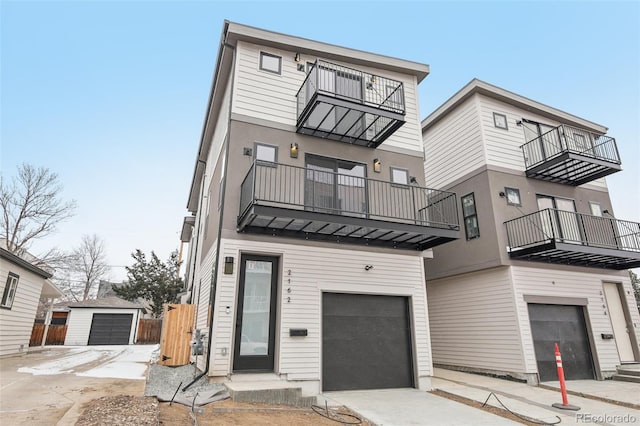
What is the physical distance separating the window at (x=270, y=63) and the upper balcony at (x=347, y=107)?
2.82 feet

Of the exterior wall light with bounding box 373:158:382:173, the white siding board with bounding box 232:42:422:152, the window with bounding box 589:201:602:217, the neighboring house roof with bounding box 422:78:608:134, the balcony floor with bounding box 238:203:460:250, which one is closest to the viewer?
the balcony floor with bounding box 238:203:460:250

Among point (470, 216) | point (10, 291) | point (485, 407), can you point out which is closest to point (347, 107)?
point (470, 216)

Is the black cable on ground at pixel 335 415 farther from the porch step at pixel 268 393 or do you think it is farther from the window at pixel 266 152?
the window at pixel 266 152

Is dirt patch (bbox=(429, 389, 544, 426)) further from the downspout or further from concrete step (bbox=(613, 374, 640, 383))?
concrete step (bbox=(613, 374, 640, 383))

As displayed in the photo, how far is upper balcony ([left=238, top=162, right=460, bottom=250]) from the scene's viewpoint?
6887 mm

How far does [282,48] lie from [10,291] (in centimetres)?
1361

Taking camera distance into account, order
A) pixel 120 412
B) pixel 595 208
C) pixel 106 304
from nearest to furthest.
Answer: pixel 120 412 < pixel 595 208 < pixel 106 304

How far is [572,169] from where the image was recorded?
36.4ft

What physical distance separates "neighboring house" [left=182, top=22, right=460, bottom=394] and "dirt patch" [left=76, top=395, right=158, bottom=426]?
64.8 inches

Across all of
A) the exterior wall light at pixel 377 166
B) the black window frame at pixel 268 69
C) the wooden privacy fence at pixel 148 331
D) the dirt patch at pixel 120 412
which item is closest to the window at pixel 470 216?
the exterior wall light at pixel 377 166

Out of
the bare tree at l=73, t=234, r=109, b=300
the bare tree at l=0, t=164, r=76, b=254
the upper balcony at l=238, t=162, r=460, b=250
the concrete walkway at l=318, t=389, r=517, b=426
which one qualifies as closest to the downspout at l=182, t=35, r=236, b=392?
the upper balcony at l=238, t=162, r=460, b=250

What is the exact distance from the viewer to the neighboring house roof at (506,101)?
1135 cm

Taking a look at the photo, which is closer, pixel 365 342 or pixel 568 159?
pixel 365 342

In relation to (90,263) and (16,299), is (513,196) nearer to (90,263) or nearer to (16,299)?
(16,299)
